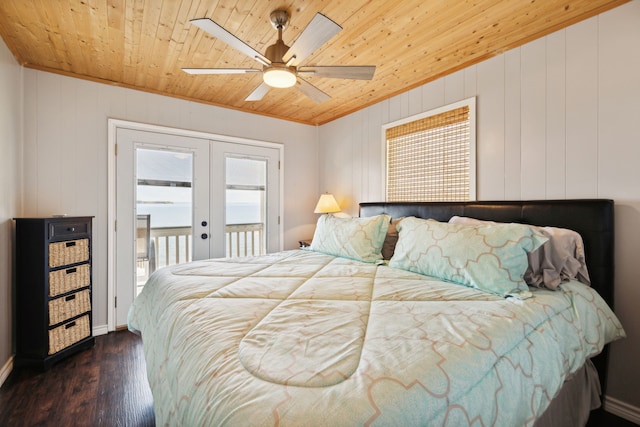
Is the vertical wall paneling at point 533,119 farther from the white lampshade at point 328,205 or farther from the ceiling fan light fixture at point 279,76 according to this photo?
the white lampshade at point 328,205

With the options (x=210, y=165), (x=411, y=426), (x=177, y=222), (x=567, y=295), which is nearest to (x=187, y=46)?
(x=210, y=165)

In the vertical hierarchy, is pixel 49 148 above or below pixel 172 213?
above

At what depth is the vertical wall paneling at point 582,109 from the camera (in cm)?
188

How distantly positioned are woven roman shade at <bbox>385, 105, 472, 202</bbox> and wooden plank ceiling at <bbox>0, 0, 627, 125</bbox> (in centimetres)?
46

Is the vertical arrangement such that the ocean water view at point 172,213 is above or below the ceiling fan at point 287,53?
below

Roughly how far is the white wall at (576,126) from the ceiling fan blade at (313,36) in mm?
1634

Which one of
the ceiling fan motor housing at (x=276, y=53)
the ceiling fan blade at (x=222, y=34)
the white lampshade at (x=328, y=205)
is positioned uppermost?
the ceiling fan motor housing at (x=276, y=53)

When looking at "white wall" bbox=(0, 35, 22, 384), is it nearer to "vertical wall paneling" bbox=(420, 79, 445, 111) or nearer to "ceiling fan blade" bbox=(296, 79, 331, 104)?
"ceiling fan blade" bbox=(296, 79, 331, 104)

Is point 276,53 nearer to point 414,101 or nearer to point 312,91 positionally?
point 312,91

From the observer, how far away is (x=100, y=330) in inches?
114

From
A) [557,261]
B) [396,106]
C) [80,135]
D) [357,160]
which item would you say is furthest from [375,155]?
[80,135]

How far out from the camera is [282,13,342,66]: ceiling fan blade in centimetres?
145

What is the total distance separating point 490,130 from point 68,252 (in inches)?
147

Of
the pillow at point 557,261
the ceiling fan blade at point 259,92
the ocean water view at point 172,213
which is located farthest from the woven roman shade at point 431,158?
the ocean water view at point 172,213
